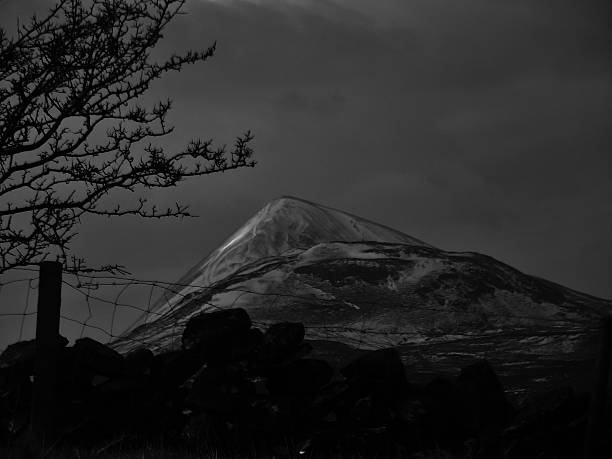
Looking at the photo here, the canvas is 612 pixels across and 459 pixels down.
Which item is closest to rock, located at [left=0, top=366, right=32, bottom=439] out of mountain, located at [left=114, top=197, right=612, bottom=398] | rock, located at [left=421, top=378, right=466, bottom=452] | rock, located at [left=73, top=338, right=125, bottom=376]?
rock, located at [left=73, top=338, right=125, bottom=376]

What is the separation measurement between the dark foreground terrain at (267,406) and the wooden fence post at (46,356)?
0.69 ft

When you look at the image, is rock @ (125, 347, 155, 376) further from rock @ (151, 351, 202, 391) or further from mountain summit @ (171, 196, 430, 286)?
mountain summit @ (171, 196, 430, 286)

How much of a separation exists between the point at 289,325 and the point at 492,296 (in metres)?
18.5

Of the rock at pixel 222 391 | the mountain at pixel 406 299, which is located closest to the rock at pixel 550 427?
the rock at pixel 222 391

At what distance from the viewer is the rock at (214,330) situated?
27.9 feet

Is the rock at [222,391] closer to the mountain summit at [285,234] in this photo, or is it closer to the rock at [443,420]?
the rock at [443,420]

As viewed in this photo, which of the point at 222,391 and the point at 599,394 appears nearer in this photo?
the point at 599,394

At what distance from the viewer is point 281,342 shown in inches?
333

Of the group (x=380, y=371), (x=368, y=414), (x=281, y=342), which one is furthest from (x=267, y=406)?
(x=380, y=371)

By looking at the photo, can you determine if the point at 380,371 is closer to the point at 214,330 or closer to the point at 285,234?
the point at 214,330

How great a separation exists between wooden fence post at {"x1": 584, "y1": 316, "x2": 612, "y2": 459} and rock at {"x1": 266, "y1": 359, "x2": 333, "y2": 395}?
2.95 metres

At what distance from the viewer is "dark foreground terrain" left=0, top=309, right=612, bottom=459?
7336mm

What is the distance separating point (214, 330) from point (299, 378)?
101 centimetres

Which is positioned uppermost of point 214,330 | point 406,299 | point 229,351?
point 406,299
